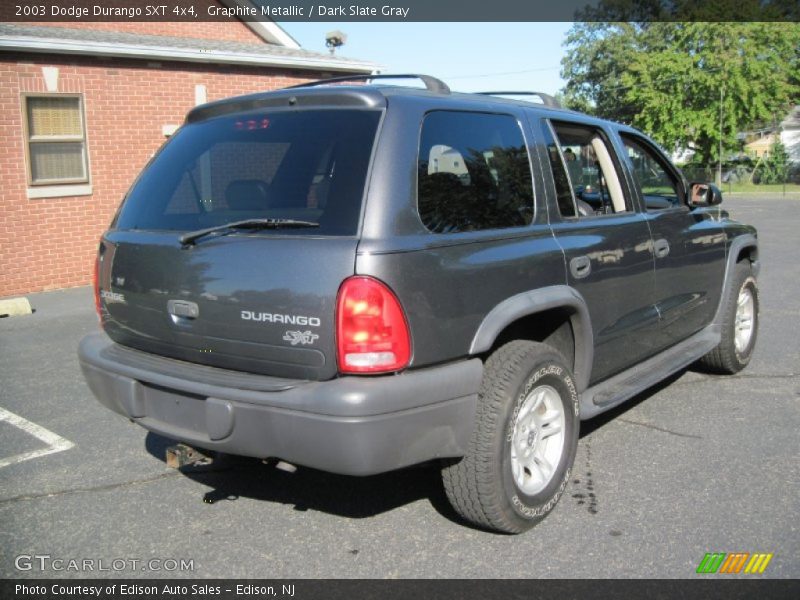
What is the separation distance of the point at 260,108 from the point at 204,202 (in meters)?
0.49

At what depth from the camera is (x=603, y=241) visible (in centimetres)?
418

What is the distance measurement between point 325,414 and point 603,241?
77.9 inches

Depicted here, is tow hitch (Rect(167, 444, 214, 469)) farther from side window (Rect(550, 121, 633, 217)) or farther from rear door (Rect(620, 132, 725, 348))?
rear door (Rect(620, 132, 725, 348))

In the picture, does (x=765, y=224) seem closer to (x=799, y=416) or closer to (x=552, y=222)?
(x=799, y=416)

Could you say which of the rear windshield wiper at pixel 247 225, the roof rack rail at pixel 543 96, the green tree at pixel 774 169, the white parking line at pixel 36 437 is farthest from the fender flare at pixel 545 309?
the green tree at pixel 774 169

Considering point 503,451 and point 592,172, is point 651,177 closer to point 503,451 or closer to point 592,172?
point 592,172

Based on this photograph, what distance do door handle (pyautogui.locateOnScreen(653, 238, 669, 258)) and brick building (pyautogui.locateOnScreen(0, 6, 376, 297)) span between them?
9050 mm

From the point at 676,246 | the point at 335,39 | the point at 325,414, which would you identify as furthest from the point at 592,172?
the point at 335,39

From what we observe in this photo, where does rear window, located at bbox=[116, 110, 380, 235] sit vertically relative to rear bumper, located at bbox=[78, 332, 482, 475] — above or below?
above

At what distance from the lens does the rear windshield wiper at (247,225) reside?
3150 millimetres

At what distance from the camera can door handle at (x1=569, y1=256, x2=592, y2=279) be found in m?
3.88

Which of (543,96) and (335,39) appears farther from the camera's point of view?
(335,39)

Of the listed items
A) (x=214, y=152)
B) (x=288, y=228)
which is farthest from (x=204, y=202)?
(x=288, y=228)

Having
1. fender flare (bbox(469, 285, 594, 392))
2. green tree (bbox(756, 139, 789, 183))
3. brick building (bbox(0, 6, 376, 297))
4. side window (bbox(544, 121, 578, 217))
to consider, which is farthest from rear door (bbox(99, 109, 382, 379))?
green tree (bbox(756, 139, 789, 183))
